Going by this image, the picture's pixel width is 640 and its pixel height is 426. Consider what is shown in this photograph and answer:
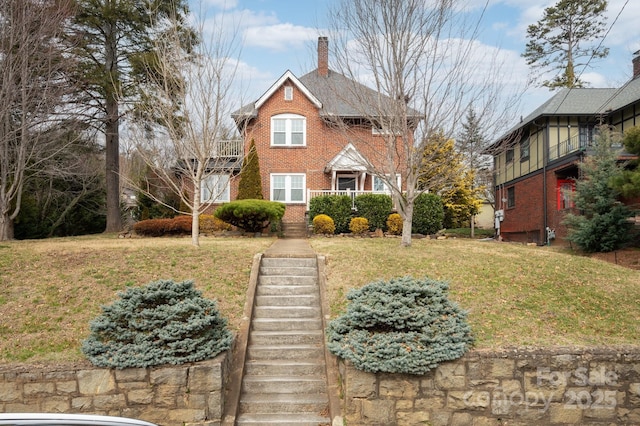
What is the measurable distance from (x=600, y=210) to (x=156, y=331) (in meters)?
14.1

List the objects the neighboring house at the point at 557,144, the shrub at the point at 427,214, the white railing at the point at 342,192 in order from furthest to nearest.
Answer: the white railing at the point at 342,192, the neighboring house at the point at 557,144, the shrub at the point at 427,214

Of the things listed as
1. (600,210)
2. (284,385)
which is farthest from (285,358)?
(600,210)

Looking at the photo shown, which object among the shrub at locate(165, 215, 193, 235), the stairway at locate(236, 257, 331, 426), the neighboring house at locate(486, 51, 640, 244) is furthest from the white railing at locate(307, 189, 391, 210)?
the stairway at locate(236, 257, 331, 426)

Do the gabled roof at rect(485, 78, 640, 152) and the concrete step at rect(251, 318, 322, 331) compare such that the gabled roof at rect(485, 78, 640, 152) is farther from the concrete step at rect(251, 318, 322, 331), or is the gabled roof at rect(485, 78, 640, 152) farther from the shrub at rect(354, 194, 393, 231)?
the concrete step at rect(251, 318, 322, 331)

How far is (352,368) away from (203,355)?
6.08 feet

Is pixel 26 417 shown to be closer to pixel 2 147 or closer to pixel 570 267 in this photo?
pixel 570 267

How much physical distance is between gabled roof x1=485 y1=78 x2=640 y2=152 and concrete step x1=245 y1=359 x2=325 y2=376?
50.6 feet

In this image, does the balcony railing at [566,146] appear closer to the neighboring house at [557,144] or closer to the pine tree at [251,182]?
the neighboring house at [557,144]

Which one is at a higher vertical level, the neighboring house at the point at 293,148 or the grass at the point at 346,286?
the neighboring house at the point at 293,148

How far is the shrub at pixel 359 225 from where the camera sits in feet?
61.0

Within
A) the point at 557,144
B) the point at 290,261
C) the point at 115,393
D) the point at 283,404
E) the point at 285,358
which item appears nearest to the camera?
the point at 115,393

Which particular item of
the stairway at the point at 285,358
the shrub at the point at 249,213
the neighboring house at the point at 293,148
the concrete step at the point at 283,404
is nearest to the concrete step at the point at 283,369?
the stairway at the point at 285,358

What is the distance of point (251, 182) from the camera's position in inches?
861

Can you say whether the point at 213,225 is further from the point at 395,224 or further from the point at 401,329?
the point at 401,329
